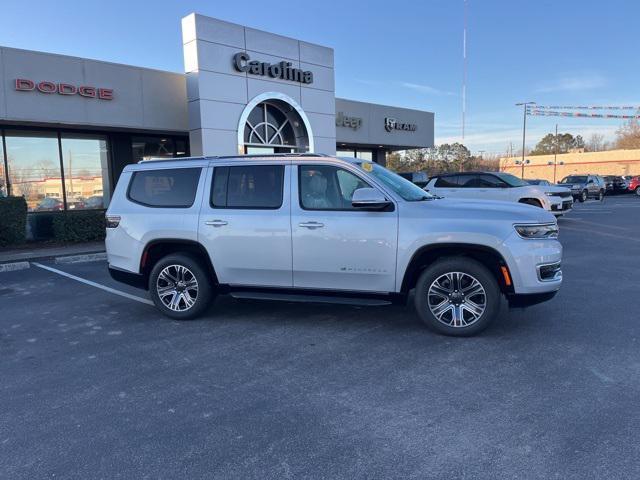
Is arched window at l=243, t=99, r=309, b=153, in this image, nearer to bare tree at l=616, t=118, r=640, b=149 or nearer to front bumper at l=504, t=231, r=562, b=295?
front bumper at l=504, t=231, r=562, b=295

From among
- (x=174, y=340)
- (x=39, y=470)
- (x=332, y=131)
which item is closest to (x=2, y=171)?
(x=332, y=131)

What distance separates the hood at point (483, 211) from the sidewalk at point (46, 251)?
9030 millimetres

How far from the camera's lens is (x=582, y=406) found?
3.52 m

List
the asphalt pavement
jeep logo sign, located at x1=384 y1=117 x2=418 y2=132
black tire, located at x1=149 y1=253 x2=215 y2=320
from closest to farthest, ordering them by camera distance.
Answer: the asphalt pavement < black tire, located at x1=149 y1=253 x2=215 y2=320 < jeep logo sign, located at x1=384 y1=117 x2=418 y2=132

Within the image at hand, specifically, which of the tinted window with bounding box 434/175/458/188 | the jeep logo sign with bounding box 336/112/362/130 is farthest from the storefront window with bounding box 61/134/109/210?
the tinted window with bounding box 434/175/458/188

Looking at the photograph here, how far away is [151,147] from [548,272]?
14.5 meters

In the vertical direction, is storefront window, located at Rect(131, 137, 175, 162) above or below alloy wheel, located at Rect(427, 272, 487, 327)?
above

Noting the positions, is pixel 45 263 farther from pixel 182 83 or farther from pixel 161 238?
pixel 182 83

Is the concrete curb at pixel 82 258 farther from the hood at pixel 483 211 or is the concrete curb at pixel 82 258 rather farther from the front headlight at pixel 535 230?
the front headlight at pixel 535 230

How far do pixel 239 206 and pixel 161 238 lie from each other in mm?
1058

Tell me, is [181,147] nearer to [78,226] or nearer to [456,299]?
[78,226]

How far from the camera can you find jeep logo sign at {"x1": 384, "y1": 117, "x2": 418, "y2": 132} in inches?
904

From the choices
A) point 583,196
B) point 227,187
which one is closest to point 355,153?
point 583,196

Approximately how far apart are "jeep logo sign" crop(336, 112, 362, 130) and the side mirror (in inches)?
629
